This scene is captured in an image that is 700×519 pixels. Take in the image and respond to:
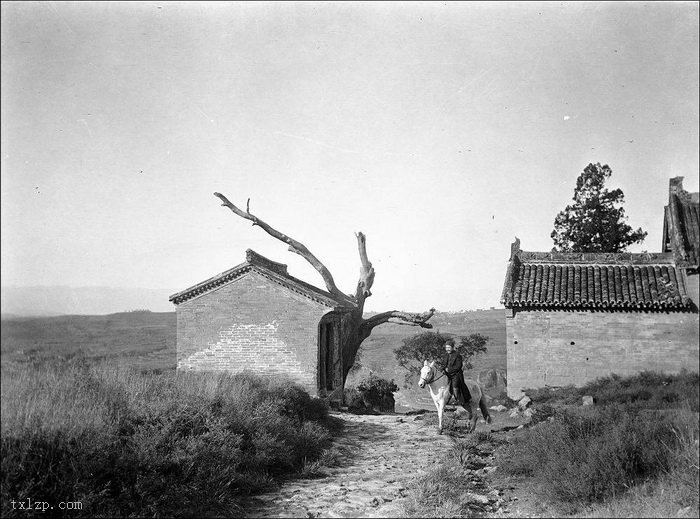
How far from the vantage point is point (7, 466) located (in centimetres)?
607

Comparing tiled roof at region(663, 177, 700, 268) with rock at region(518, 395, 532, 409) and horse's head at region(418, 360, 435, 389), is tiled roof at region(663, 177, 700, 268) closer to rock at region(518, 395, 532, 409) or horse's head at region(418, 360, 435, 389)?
rock at region(518, 395, 532, 409)

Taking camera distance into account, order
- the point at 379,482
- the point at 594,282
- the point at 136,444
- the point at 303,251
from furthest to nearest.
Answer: the point at 303,251 → the point at 594,282 → the point at 379,482 → the point at 136,444

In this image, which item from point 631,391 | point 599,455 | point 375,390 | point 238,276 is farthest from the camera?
point 375,390

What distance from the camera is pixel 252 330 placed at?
1836 centimetres

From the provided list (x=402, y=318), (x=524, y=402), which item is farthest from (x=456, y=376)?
(x=402, y=318)

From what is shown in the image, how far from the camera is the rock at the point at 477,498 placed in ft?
26.8

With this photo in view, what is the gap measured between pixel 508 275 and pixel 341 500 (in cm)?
1395

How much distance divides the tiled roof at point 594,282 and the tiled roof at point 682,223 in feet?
3.16

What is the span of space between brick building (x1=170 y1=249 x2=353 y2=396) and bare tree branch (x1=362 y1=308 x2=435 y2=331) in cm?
721

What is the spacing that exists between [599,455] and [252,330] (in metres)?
12.8

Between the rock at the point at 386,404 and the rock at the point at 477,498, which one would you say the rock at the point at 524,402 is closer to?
the rock at the point at 386,404

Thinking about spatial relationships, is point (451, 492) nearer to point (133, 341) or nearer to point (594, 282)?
point (594, 282)

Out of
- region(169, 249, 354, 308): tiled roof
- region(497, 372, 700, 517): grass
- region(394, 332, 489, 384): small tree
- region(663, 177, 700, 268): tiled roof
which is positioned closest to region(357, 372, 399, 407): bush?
region(394, 332, 489, 384): small tree

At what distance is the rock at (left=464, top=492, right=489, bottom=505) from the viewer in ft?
26.8
